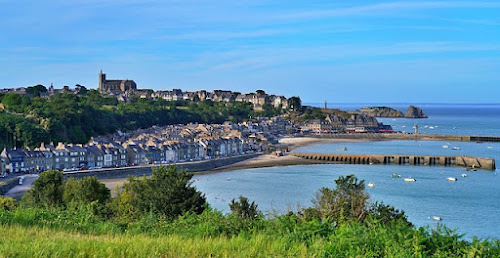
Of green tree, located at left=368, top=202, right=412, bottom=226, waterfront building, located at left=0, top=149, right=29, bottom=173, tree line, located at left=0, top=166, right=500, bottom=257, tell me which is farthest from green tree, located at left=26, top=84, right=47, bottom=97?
tree line, located at left=0, top=166, right=500, bottom=257

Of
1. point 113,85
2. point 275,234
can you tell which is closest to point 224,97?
point 113,85

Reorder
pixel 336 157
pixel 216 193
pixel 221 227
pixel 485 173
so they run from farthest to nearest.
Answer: pixel 336 157 → pixel 485 173 → pixel 216 193 → pixel 221 227

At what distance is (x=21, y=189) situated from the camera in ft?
81.6

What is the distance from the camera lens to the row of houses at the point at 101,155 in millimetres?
30281

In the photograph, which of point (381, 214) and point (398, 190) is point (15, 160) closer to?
point (398, 190)

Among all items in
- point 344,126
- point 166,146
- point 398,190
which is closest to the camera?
point 398,190

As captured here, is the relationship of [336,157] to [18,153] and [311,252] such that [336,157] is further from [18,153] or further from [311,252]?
[311,252]

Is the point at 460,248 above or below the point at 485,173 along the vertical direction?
above

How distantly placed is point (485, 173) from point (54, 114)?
32.6m

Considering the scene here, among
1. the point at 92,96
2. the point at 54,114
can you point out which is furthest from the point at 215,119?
the point at 54,114

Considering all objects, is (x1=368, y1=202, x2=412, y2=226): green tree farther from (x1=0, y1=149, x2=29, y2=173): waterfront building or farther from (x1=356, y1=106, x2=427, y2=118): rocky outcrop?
(x1=356, y1=106, x2=427, y2=118): rocky outcrop

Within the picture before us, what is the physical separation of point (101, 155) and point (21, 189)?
29.5 feet

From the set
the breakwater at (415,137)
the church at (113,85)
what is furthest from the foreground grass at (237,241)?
the church at (113,85)

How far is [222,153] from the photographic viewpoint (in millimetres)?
43000
